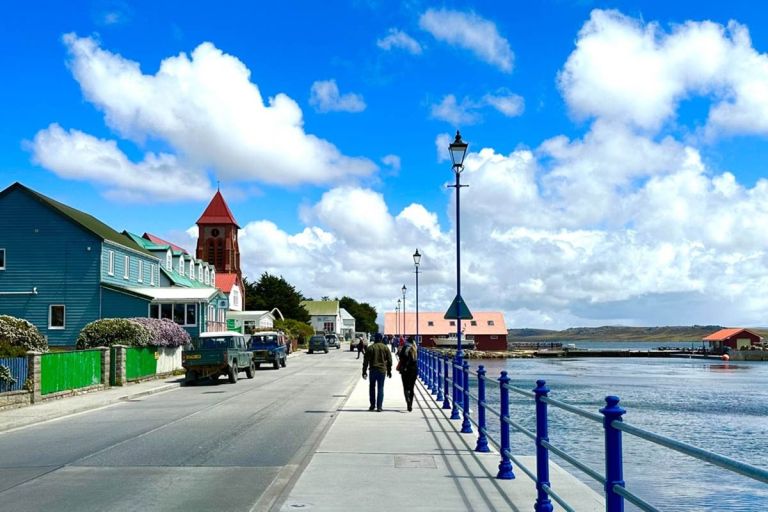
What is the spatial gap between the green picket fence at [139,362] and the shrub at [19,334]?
4.72 m

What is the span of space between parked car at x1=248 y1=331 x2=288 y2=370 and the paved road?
2008 cm

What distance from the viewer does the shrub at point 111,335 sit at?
32.3 meters

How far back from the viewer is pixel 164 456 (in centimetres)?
1256

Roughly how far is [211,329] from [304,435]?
133 ft

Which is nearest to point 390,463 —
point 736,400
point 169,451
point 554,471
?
point 554,471

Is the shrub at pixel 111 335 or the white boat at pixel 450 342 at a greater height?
the shrub at pixel 111 335

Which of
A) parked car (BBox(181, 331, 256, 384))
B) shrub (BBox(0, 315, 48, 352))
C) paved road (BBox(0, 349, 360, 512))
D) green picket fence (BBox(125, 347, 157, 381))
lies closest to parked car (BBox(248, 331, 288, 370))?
green picket fence (BBox(125, 347, 157, 381))

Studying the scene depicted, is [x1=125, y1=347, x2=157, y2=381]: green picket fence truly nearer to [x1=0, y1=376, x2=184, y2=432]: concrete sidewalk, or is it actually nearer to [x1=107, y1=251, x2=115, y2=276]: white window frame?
[x1=0, y1=376, x2=184, y2=432]: concrete sidewalk

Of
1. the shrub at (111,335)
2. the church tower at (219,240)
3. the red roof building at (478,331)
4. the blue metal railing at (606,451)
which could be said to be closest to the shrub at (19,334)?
the shrub at (111,335)

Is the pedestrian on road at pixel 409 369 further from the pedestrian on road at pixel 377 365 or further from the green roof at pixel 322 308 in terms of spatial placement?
the green roof at pixel 322 308

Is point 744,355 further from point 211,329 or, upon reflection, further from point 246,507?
point 246,507

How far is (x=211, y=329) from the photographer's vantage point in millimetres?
54469

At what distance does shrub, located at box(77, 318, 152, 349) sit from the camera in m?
32.3

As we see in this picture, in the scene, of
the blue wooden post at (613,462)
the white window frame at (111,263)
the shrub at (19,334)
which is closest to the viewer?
the blue wooden post at (613,462)
